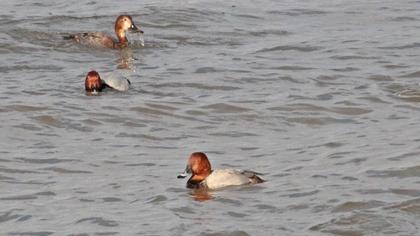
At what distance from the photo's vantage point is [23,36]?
19.2 metres

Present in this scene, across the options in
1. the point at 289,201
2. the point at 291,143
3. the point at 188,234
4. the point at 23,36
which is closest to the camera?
the point at 188,234

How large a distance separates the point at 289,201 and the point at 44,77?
263 inches

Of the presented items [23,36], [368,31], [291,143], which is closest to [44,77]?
[23,36]

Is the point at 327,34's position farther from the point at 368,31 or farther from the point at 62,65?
the point at 62,65

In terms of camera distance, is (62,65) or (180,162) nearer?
(180,162)

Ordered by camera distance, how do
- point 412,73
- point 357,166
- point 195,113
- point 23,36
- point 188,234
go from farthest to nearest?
point 23,36 < point 412,73 < point 195,113 < point 357,166 < point 188,234

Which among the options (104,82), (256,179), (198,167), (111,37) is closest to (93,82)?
(104,82)

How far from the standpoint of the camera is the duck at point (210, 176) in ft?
36.2

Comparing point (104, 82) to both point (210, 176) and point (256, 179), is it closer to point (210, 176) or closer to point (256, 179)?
point (210, 176)

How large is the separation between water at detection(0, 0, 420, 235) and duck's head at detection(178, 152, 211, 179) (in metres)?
0.17

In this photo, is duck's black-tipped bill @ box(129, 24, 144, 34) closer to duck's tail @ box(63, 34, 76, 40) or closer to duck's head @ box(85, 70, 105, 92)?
duck's tail @ box(63, 34, 76, 40)

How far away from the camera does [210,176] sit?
1118 centimetres

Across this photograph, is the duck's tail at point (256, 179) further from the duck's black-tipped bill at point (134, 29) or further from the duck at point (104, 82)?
the duck's black-tipped bill at point (134, 29)

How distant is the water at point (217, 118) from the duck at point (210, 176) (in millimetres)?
81
